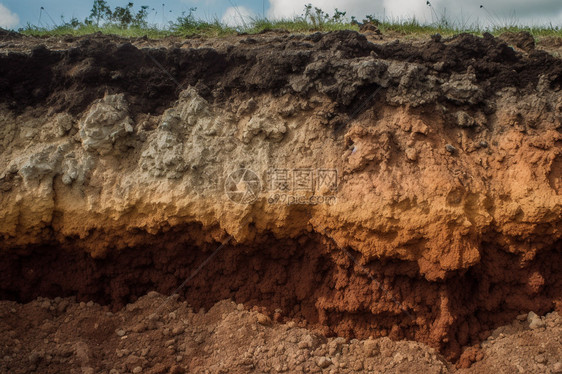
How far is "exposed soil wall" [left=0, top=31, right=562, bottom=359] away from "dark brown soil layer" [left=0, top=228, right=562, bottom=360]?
15 millimetres

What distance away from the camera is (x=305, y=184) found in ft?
12.1

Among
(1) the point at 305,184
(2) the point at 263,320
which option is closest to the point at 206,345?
(2) the point at 263,320

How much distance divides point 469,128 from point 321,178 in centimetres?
140

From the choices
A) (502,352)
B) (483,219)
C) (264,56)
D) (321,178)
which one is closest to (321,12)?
(264,56)

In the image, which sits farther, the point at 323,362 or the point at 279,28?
the point at 279,28

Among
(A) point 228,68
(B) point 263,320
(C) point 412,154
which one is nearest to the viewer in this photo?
(C) point 412,154

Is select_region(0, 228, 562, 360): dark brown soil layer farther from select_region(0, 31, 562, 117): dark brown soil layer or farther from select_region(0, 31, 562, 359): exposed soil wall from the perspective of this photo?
select_region(0, 31, 562, 117): dark brown soil layer

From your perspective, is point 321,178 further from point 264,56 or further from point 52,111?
point 52,111

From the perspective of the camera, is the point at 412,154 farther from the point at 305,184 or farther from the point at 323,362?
the point at 323,362

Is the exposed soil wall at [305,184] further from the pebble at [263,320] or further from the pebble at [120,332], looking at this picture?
the pebble at [120,332]

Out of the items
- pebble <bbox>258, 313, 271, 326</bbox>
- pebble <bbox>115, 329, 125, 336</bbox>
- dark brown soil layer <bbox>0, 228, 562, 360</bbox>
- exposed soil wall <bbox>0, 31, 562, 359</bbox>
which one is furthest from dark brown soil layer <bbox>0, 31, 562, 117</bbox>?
pebble <bbox>115, 329, 125, 336</bbox>

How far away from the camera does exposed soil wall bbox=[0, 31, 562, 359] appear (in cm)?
351

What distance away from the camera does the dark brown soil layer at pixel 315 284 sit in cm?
361

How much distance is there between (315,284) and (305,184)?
0.87 m
